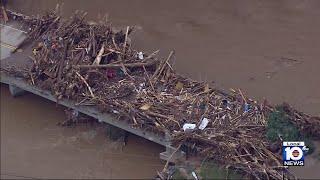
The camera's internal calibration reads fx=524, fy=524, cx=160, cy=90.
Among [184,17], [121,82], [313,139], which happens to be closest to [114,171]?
[121,82]

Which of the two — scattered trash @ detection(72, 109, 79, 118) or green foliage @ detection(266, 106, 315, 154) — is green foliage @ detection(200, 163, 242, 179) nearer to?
green foliage @ detection(266, 106, 315, 154)

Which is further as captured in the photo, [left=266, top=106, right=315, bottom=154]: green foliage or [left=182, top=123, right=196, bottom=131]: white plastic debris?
[left=182, top=123, right=196, bottom=131]: white plastic debris

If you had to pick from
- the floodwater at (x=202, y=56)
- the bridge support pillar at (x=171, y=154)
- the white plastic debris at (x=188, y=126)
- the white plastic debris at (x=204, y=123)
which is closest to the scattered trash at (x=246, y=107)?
the white plastic debris at (x=204, y=123)

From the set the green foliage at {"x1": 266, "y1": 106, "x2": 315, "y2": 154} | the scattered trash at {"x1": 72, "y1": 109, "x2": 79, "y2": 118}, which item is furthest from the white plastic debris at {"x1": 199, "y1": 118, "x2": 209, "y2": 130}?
the scattered trash at {"x1": 72, "y1": 109, "x2": 79, "y2": 118}

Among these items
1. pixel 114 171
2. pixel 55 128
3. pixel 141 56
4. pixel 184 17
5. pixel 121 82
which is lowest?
pixel 114 171

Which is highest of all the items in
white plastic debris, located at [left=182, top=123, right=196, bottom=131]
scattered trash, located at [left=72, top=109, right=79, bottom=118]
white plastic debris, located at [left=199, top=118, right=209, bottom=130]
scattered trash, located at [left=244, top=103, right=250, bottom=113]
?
scattered trash, located at [left=244, top=103, right=250, bottom=113]

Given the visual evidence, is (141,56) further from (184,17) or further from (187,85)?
(184,17)
